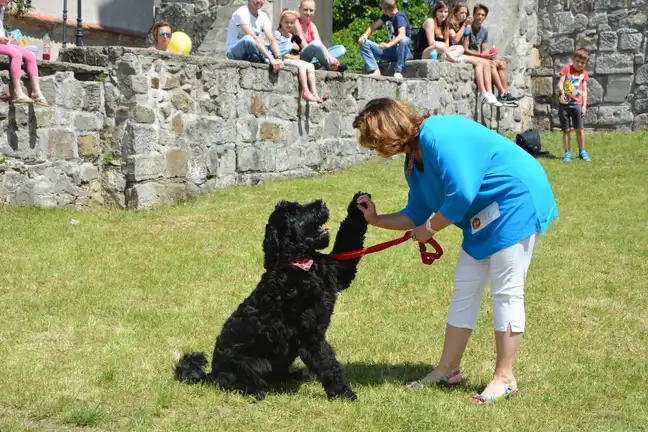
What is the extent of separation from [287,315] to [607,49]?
1344cm

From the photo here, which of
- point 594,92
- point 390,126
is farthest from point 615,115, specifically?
point 390,126

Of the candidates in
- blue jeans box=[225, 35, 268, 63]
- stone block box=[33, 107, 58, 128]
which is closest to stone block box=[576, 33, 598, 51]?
blue jeans box=[225, 35, 268, 63]

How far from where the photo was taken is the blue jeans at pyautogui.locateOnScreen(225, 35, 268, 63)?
10609mm

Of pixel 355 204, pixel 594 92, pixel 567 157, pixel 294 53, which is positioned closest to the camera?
pixel 355 204

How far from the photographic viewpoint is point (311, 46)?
1177 centimetres

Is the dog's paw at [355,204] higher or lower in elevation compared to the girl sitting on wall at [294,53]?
lower

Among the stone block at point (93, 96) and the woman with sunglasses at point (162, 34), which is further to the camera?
the woman with sunglasses at point (162, 34)

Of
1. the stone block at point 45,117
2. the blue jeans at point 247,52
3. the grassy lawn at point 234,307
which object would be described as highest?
the blue jeans at point 247,52

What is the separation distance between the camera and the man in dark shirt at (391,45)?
13.7 metres

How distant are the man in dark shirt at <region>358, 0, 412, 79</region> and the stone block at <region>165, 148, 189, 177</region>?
490 centimetres

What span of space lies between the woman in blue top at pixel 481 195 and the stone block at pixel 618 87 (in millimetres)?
12573

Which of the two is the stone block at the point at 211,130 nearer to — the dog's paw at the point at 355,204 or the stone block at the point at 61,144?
the stone block at the point at 61,144

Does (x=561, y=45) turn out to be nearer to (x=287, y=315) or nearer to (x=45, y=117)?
(x=45, y=117)

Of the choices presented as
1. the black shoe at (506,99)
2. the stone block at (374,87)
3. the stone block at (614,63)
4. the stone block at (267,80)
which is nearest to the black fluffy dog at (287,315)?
the stone block at (267,80)
